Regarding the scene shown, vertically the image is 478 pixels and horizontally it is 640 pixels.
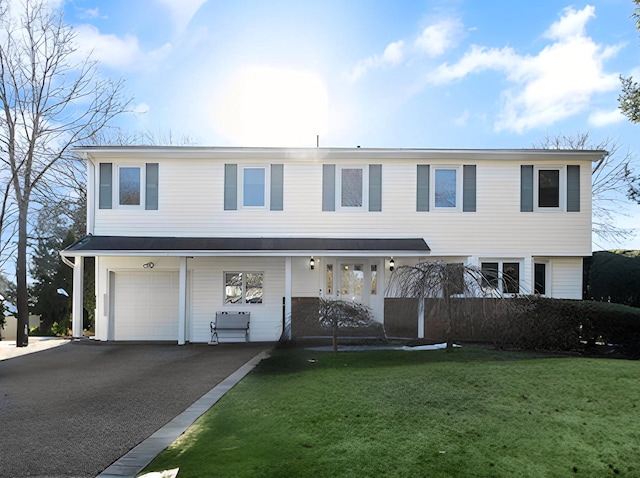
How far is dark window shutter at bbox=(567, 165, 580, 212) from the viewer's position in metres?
15.1

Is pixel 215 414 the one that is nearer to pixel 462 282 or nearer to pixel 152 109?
pixel 462 282

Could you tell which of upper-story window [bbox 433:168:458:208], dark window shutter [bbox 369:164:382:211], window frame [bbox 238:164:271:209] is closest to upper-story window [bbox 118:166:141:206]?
window frame [bbox 238:164:271:209]

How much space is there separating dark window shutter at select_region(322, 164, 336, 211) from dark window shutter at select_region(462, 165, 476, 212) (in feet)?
13.8

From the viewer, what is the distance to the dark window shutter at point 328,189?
15125mm

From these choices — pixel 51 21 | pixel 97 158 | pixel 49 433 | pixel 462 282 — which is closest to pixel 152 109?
pixel 51 21

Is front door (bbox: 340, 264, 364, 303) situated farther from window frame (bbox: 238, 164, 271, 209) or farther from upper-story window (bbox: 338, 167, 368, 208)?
window frame (bbox: 238, 164, 271, 209)

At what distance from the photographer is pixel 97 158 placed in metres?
15.2

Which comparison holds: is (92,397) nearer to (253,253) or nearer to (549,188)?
(253,253)

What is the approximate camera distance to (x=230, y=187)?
15172 mm

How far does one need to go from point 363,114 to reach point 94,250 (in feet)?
35.6

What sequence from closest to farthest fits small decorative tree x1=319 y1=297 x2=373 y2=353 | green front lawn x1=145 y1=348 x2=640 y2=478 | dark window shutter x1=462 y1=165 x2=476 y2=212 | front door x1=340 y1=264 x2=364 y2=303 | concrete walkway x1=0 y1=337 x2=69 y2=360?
green front lawn x1=145 y1=348 x2=640 y2=478 → small decorative tree x1=319 y1=297 x2=373 y2=353 → concrete walkway x1=0 y1=337 x2=69 y2=360 → dark window shutter x1=462 y1=165 x2=476 y2=212 → front door x1=340 y1=264 x2=364 y2=303

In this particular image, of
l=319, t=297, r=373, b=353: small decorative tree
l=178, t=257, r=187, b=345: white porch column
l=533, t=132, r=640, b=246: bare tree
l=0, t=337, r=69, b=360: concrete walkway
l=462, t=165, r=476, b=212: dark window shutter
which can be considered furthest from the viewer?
l=533, t=132, r=640, b=246: bare tree

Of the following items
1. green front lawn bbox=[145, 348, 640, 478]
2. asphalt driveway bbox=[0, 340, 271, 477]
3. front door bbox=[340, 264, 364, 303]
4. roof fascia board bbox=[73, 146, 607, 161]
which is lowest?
asphalt driveway bbox=[0, 340, 271, 477]

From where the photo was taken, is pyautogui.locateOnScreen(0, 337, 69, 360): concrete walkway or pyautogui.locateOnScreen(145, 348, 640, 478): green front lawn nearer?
pyautogui.locateOnScreen(145, 348, 640, 478): green front lawn
